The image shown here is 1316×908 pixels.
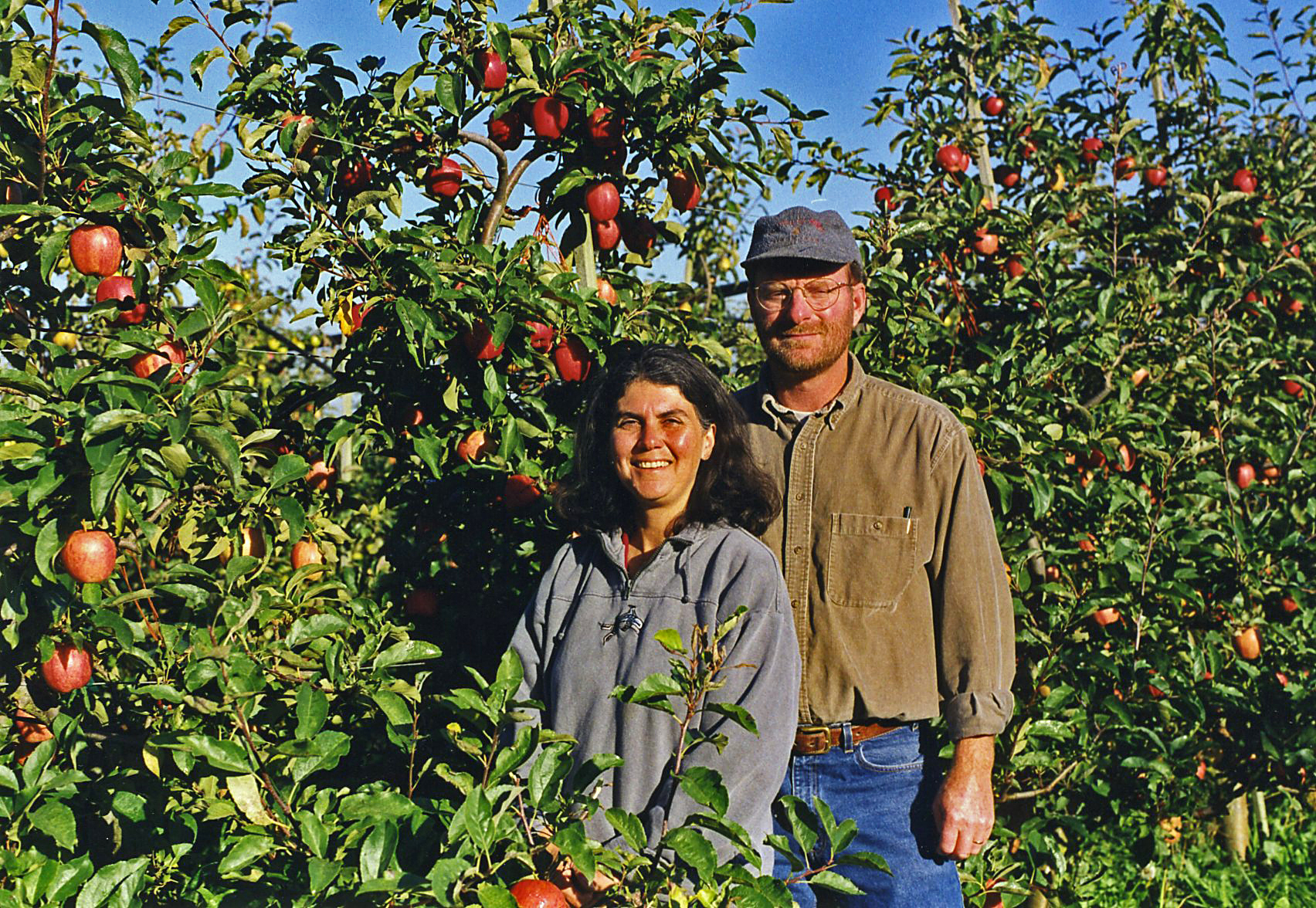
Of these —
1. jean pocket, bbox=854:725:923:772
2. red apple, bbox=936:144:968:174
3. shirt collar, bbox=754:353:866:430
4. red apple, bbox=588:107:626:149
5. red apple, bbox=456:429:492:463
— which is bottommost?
jean pocket, bbox=854:725:923:772

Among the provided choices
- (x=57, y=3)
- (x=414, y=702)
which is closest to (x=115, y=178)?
(x=57, y=3)

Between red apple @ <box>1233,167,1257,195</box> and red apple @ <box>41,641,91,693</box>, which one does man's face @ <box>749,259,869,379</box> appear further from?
red apple @ <box>1233,167,1257,195</box>

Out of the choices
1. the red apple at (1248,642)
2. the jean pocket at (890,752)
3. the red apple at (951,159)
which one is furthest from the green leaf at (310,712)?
the red apple at (951,159)

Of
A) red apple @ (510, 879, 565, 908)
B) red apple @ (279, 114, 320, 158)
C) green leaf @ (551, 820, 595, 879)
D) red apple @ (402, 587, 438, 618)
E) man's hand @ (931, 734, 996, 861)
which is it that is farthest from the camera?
red apple @ (402, 587, 438, 618)

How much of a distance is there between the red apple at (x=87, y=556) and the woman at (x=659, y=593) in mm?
763

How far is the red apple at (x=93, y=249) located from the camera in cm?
217

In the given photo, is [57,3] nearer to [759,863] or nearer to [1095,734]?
[759,863]

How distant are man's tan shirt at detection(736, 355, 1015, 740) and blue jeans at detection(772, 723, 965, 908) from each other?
0.07 meters

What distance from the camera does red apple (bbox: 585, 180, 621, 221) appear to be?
254 centimetres

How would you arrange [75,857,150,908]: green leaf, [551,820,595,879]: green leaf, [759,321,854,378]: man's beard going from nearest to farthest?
1. [551,820,595,879]: green leaf
2. [75,857,150,908]: green leaf
3. [759,321,854,378]: man's beard

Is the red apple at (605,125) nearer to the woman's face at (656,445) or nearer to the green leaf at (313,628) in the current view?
the woman's face at (656,445)

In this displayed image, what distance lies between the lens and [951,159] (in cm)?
346

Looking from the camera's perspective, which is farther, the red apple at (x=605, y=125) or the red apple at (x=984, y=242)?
the red apple at (x=984, y=242)

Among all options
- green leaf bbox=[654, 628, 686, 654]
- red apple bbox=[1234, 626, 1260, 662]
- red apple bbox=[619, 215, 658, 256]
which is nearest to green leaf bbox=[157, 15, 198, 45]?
red apple bbox=[619, 215, 658, 256]
